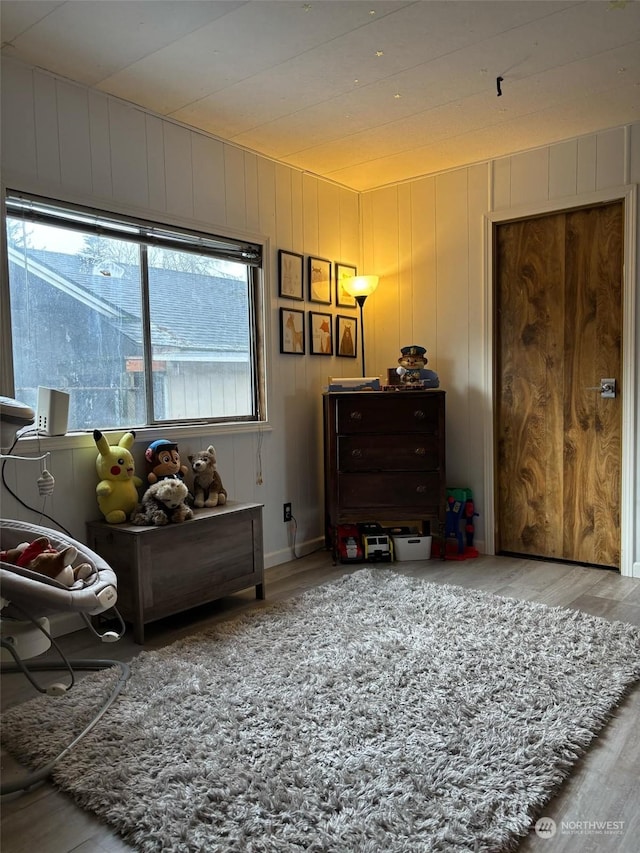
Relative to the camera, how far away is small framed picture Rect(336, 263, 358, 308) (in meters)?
4.21

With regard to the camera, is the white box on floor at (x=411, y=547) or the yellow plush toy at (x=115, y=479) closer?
the yellow plush toy at (x=115, y=479)

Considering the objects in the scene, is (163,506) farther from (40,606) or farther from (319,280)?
(319,280)

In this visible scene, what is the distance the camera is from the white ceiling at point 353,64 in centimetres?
224

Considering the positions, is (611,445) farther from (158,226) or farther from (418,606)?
(158,226)

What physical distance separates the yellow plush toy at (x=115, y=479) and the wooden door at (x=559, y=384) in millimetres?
2275

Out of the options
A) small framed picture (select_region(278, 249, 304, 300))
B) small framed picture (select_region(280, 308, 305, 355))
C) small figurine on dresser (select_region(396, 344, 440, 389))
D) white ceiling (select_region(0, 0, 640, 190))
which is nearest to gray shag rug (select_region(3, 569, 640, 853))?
small figurine on dresser (select_region(396, 344, 440, 389))

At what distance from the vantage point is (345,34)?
2.37 metres

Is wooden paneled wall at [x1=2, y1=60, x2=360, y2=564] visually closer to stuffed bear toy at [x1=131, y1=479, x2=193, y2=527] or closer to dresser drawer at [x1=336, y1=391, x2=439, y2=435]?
stuffed bear toy at [x1=131, y1=479, x2=193, y2=527]

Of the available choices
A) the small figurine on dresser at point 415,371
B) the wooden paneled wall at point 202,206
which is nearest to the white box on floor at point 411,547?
the wooden paneled wall at point 202,206

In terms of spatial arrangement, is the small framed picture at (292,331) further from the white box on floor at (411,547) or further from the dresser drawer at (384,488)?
the white box on floor at (411,547)

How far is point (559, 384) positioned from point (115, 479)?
253 centimetres

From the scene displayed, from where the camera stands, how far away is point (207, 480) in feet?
10.2

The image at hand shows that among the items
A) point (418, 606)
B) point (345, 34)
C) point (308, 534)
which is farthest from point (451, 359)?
point (345, 34)

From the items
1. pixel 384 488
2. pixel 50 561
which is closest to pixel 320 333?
pixel 384 488
